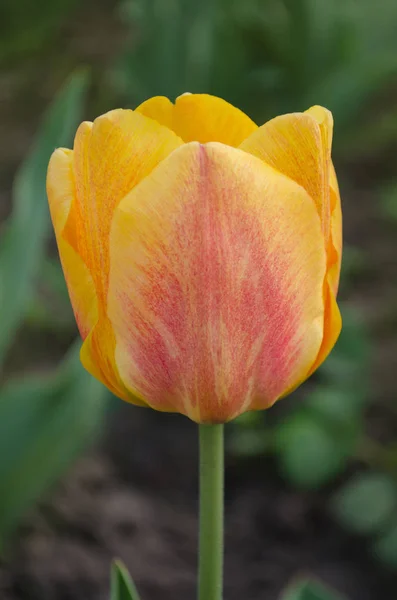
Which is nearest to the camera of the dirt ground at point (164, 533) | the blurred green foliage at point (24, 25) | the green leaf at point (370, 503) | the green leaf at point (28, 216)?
the green leaf at point (28, 216)

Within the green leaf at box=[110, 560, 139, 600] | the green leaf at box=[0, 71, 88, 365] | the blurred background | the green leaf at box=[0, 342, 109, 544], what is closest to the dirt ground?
the blurred background

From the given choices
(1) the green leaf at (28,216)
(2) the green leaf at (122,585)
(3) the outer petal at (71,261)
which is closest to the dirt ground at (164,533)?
(1) the green leaf at (28,216)

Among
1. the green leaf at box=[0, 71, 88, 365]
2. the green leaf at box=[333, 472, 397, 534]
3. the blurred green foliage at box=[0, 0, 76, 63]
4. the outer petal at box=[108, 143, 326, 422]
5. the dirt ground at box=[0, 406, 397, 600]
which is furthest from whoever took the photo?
the blurred green foliage at box=[0, 0, 76, 63]

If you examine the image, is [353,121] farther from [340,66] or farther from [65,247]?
[65,247]

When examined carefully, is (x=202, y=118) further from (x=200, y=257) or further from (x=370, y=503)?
(x=370, y=503)

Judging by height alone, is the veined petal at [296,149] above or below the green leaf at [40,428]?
above

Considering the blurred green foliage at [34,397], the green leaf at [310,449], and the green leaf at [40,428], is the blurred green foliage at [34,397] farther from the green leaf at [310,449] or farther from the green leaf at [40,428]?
the green leaf at [310,449]

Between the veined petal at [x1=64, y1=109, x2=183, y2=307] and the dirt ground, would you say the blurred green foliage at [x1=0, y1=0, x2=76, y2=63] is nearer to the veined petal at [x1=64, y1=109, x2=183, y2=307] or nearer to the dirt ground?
the dirt ground

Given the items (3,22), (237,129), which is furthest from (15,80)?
(237,129)
